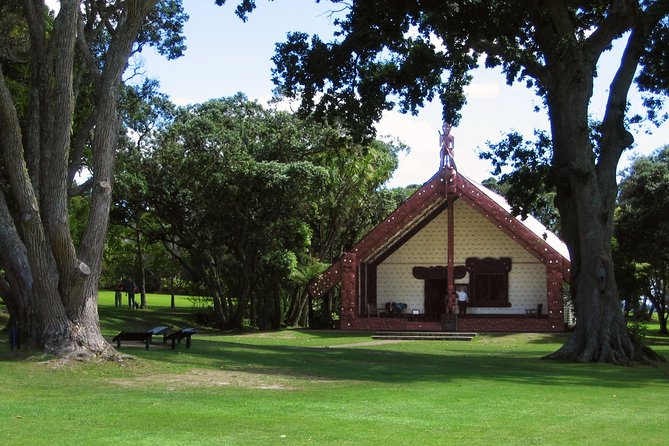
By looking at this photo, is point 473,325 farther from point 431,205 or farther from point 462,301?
point 431,205

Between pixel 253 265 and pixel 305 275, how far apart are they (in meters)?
2.41

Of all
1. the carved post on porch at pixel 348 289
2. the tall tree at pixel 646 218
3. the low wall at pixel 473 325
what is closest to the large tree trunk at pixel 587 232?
the low wall at pixel 473 325

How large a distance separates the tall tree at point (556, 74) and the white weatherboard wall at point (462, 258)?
17.8 metres

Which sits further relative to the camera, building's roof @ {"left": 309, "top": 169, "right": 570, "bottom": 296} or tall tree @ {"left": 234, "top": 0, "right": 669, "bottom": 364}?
building's roof @ {"left": 309, "top": 169, "right": 570, "bottom": 296}

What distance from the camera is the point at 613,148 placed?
2219cm

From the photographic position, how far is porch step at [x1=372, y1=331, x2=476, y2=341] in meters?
34.0

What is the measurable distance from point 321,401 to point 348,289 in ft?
86.2

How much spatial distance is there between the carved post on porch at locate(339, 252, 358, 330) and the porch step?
2.53 m

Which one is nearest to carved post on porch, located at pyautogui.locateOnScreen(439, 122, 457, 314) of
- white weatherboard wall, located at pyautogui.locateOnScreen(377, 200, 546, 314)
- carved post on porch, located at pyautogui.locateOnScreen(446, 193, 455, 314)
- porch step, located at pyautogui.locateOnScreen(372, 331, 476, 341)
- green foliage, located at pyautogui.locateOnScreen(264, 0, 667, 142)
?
carved post on porch, located at pyautogui.locateOnScreen(446, 193, 455, 314)

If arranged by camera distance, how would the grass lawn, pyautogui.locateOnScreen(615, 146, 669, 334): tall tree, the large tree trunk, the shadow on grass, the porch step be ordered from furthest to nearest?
pyautogui.locateOnScreen(615, 146, 669, 334): tall tree
the porch step
the large tree trunk
the shadow on grass
the grass lawn

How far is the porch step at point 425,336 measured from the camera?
34.0 m

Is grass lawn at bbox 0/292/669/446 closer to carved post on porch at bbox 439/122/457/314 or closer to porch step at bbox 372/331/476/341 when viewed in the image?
porch step at bbox 372/331/476/341

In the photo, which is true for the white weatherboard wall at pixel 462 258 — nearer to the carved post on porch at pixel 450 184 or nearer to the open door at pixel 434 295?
the open door at pixel 434 295

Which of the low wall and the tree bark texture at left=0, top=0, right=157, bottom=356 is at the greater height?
the tree bark texture at left=0, top=0, right=157, bottom=356
